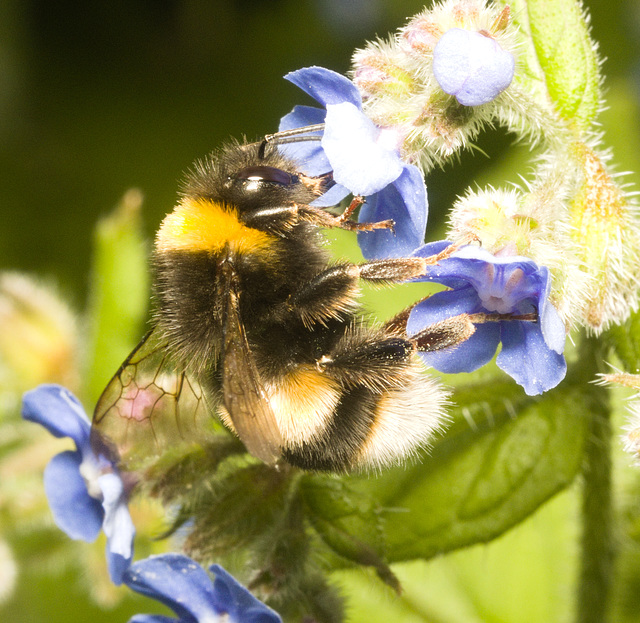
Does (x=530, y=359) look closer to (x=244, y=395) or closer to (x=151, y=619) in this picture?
(x=244, y=395)

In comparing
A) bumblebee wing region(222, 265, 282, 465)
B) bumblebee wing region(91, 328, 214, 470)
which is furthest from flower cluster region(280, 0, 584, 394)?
bumblebee wing region(91, 328, 214, 470)

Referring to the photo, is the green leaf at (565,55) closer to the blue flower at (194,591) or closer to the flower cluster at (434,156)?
the flower cluster at (434,156)

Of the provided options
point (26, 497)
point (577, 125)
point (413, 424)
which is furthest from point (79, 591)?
point (577, 125)

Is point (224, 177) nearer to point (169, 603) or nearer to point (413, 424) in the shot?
point (413, 424)

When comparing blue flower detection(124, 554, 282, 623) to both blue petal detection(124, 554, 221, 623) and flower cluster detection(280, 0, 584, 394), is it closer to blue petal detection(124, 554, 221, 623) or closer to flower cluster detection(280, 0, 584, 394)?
blue petal detection(124, 554, 221, 623)

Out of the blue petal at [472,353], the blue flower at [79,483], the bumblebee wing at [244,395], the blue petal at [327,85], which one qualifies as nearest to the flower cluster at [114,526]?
the blue flower at [79,483]

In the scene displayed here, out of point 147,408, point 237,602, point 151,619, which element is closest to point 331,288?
point 147,408
